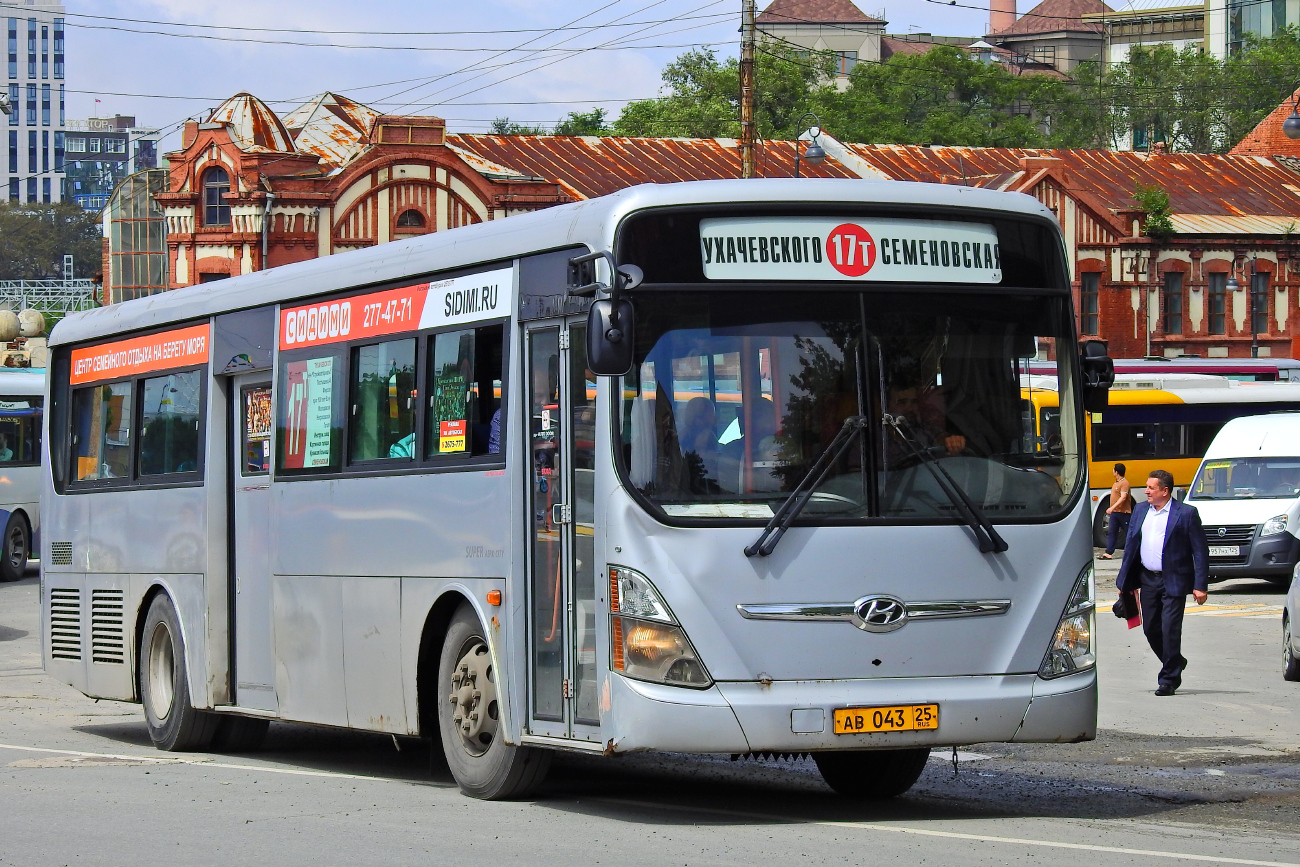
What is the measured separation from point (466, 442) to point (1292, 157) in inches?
2786

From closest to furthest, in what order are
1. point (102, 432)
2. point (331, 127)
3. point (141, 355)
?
point (141, 355)
point (102, 432)
point (331, 127)

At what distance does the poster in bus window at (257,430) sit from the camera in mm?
12023

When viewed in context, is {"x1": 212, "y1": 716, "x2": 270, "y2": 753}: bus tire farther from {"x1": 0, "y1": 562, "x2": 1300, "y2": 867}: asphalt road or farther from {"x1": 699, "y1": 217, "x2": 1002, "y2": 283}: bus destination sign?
{"x1": 699, "y1": 217, "x2": 1002, "y2": 283}: bus destination sign

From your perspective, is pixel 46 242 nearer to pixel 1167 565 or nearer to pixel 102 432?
pixel 102 432

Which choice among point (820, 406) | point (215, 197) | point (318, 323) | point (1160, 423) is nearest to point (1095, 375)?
point (820, 406)

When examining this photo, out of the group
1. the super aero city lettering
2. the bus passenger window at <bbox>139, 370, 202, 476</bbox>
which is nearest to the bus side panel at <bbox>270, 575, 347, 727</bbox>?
the super aero city lettering

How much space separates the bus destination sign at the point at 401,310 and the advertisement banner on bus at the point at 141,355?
55.1 inches

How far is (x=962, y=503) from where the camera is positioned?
8750 millimetres

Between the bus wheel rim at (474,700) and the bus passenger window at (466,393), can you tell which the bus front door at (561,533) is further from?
the bus wheel rim at (474,700)

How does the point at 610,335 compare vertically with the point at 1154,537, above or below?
above

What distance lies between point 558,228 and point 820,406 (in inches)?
60.5

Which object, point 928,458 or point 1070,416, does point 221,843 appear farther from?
point 1070,416

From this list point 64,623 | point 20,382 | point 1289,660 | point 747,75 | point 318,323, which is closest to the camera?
point 318,323

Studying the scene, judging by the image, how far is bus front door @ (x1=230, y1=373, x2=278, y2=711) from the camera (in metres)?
11.9
